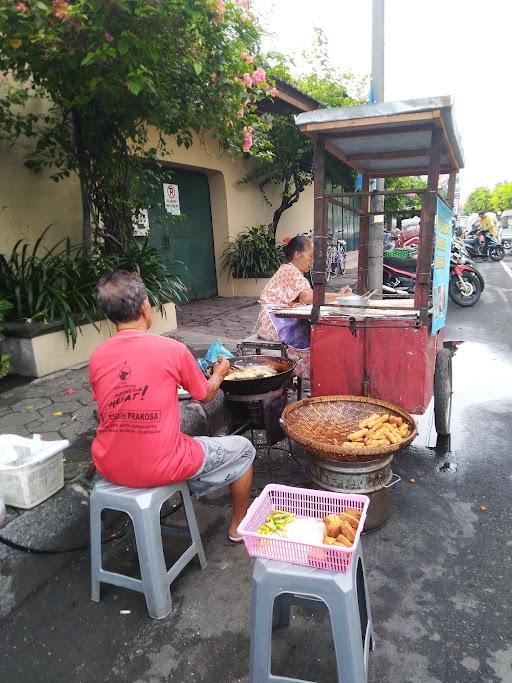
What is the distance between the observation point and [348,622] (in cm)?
177

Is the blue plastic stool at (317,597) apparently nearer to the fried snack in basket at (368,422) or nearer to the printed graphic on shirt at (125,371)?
the printed graphic on shirt at (125,371)

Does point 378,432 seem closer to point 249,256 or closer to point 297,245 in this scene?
point 297,245

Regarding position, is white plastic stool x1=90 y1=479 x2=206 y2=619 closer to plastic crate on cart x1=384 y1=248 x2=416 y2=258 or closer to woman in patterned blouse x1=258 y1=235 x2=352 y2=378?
woman in patterned blouse x1=258 y1=235 x2=352 y2=378

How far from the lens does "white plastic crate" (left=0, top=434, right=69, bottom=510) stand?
2.57m

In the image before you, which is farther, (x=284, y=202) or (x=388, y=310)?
(x=284, y=202)

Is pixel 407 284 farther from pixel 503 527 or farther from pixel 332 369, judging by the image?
pixel 503 527

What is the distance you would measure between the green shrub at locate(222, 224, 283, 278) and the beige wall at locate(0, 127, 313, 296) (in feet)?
0.66

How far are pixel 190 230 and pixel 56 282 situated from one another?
479cm

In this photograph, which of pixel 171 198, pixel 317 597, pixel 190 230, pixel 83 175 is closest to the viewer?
pixel 317 597

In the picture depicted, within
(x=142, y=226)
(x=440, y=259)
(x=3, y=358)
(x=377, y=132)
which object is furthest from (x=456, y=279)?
(x=3, y=358)

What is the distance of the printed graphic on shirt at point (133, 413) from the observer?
2287 mm

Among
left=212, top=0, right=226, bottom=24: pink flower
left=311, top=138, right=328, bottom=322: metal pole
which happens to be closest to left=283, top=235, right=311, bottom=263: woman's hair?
left=311, top=138, right=328, bottom=322: metal pole

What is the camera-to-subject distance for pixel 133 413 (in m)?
2.29

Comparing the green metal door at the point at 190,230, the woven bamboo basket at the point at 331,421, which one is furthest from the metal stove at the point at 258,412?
the green metal door at the point at 190,230
